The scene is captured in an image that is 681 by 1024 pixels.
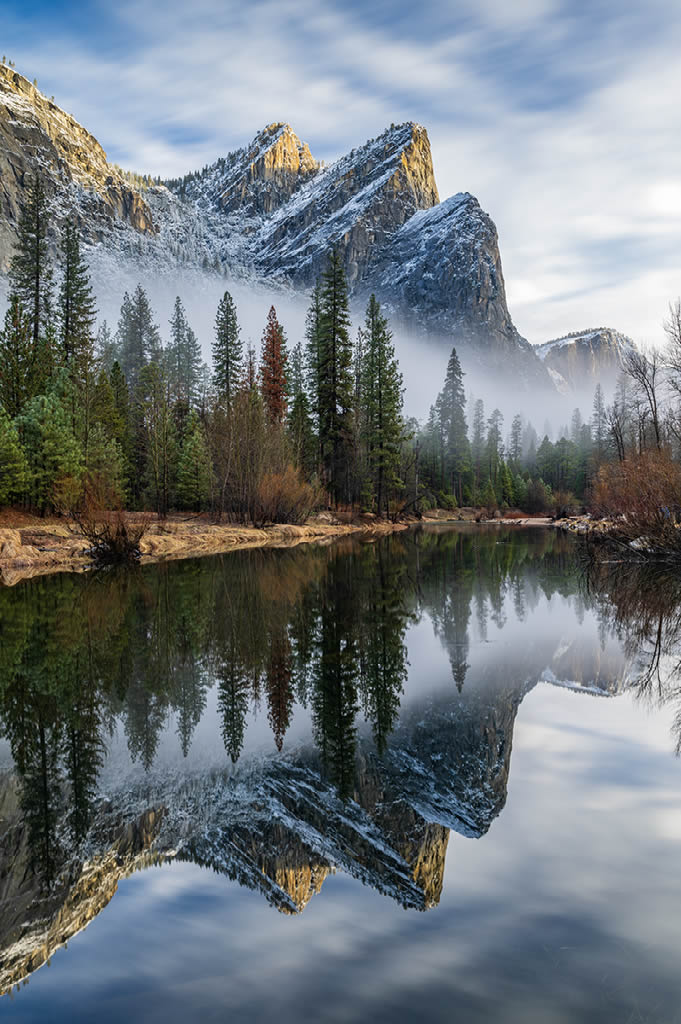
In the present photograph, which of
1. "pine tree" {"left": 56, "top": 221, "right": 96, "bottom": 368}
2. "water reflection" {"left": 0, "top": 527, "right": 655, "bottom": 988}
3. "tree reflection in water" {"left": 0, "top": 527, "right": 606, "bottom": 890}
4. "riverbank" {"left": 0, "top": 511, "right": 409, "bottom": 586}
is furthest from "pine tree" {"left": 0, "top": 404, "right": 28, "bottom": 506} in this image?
"pine tree" {"left": 56, "top": 221, "right": 96, "bottom": 368}

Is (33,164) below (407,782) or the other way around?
the other way around

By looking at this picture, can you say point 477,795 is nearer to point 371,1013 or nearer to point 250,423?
point 371,1013

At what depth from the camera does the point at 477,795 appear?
4734 mm

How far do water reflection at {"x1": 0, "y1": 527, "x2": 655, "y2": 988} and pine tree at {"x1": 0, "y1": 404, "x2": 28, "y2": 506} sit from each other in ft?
43.9

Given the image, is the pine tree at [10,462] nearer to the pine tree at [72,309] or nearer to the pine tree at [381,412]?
the pine tree at [72,309]

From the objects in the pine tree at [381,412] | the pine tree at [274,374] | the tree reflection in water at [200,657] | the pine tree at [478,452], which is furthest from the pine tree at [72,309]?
the pine tree at [478,452]

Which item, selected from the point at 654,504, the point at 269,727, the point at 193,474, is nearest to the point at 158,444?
the point at 193,474

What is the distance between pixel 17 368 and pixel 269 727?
29.3 m

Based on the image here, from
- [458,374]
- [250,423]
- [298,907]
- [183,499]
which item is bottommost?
[298,907]

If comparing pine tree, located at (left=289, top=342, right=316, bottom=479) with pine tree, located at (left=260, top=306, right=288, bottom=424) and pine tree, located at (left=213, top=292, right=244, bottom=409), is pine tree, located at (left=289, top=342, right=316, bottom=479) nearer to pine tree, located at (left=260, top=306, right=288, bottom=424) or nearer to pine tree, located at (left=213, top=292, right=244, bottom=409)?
pine tree, located at (left=260, top=306, right=288, bottom=424)

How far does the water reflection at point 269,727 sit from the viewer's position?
152 inches

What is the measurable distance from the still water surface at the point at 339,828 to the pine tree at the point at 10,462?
17.9 m

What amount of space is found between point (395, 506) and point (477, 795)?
4563 cm

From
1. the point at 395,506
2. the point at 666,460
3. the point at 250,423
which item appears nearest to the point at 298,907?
the point at 666,460
